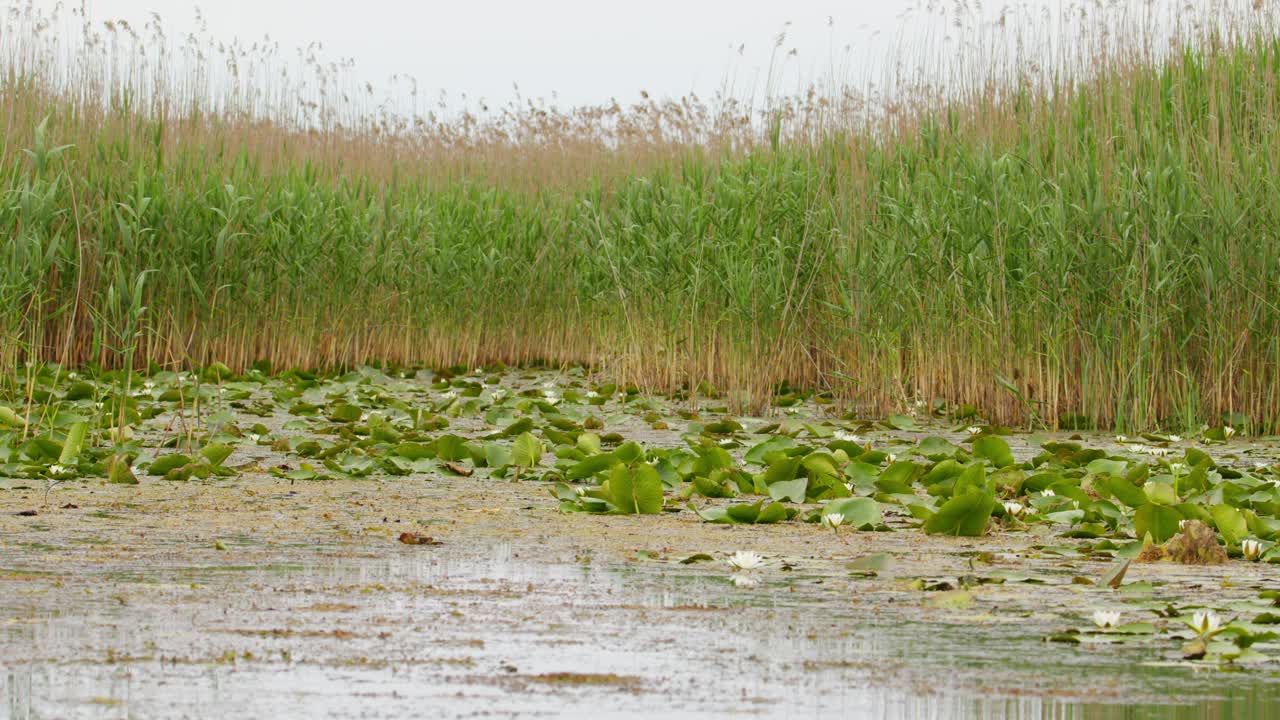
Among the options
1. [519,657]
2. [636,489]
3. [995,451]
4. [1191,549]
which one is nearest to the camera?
[519,657]

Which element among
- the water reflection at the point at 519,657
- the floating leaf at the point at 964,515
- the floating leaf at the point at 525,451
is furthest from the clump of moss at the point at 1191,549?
the floating leaf at the point at 525,451

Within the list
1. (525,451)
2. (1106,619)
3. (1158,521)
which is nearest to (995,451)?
(1158,521)

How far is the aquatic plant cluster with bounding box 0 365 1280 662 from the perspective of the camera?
4113mm

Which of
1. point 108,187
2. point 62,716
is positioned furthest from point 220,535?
point 108,187

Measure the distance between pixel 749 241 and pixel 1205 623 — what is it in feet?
22.7

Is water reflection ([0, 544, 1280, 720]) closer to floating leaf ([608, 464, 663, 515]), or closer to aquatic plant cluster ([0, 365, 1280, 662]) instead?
aquatic plant cluster ([0, 365, 1280, 662])

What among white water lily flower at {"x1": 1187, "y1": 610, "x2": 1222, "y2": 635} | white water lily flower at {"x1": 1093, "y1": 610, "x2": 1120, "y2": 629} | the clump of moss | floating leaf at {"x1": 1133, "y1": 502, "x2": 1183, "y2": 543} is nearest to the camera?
white water lily flower at {"x1": 1187, "y1": 610, "x2": 1222, "y2": 635}

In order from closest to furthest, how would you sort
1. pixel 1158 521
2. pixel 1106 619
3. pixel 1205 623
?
pixel 1205 623
pixel 1106 619
pixel 1158 521

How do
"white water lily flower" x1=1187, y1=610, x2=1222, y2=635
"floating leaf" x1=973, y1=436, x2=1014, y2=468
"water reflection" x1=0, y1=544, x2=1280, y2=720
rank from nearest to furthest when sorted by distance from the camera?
"water reflection" x1=0, y1=544, x2=1280, y2=720, "white water lily flower" x1=1187, y1=610, x2=1222, y2=635, "floating leaf" x1=973, y1=436, x2=1014, y2=468

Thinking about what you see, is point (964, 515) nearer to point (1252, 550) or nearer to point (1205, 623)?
point (1252, 550)

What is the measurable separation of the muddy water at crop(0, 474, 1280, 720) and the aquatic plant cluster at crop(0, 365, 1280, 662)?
0.47ft

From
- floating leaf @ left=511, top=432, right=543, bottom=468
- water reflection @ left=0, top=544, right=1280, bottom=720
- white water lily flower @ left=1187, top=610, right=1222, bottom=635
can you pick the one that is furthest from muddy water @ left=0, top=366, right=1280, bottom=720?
floating leaf @ left=511, top=432, right=543, bottom=468

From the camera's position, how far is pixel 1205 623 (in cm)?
289

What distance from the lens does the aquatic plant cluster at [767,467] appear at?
4.11 metres
